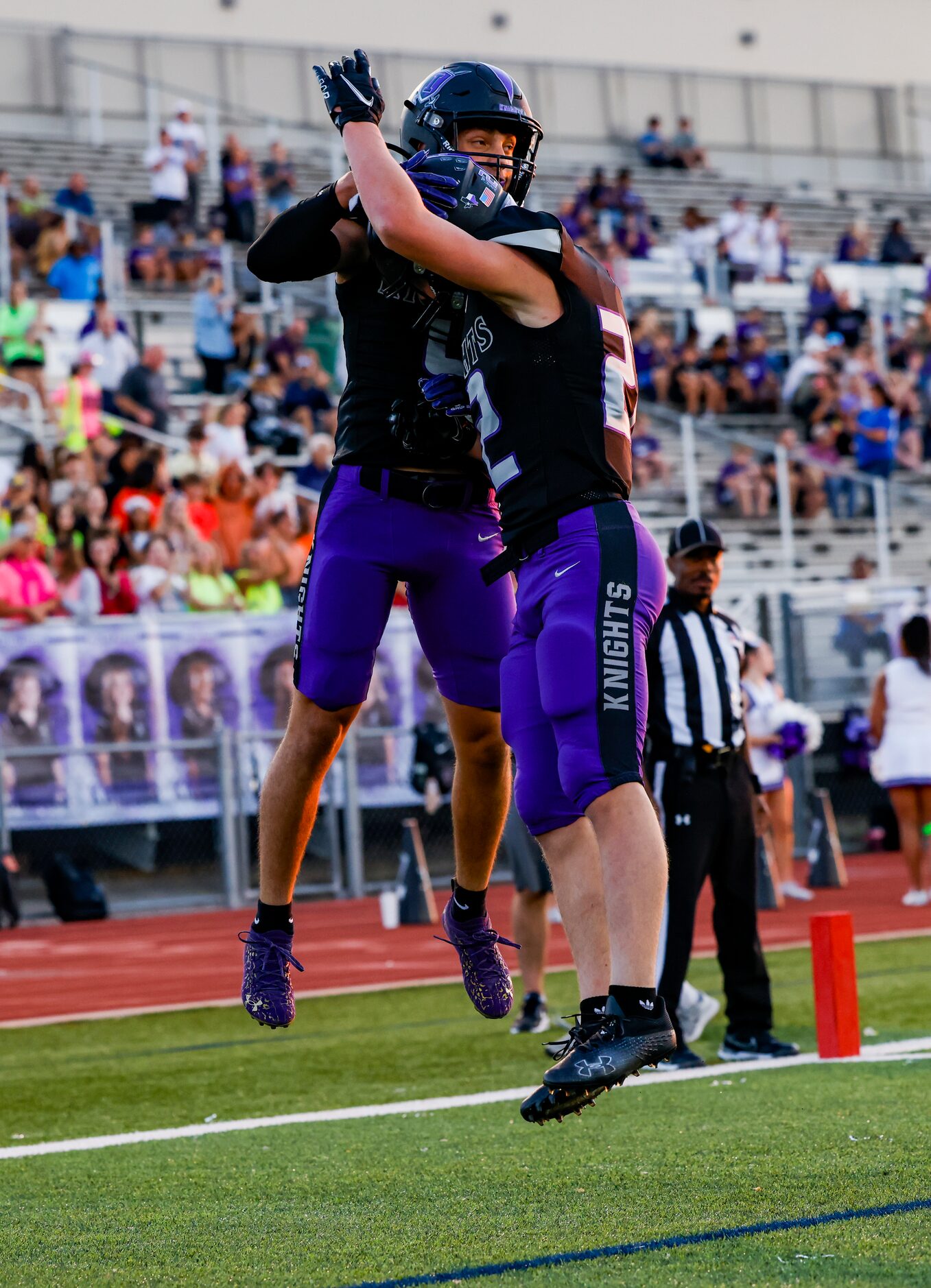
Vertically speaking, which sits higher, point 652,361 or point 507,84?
point 652,361

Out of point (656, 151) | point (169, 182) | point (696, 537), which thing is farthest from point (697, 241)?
point (696, 537)

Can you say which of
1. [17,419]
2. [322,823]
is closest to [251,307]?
[17,419]

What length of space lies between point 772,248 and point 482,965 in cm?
2200

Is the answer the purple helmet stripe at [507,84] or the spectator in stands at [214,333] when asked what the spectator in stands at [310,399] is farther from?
the purple helmet stripe at [507,84]

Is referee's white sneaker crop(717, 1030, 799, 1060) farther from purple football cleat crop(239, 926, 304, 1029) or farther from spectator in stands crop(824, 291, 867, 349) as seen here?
spectator in stands crop(824, 291, 867, 349)

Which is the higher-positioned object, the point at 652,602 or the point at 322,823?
the point at 652,602

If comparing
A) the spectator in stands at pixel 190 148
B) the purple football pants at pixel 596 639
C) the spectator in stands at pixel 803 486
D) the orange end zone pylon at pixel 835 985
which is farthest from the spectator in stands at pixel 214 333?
the purple football pants at pixel 596 639

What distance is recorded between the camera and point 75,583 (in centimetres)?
1393

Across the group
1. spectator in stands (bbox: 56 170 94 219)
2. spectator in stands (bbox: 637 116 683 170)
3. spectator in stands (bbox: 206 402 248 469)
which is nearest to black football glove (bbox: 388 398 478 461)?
spectator in stands (bbox: 206 402 248 469)

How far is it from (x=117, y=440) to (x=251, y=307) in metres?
Result: 4.82

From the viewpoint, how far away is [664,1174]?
5.24 meters

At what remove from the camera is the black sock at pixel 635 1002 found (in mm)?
4199

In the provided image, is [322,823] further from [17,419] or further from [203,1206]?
[203,1206]

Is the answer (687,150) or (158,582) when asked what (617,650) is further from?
(687,150)
